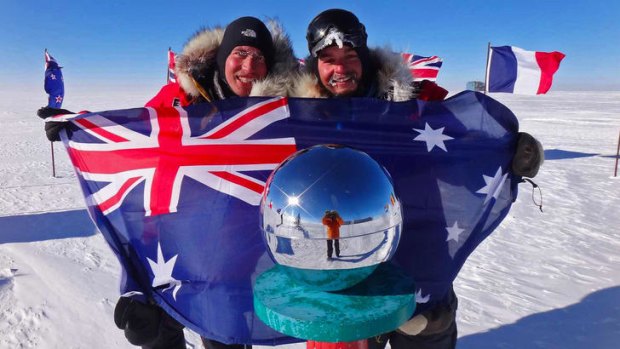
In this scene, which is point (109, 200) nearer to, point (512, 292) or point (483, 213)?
point (483, 213)

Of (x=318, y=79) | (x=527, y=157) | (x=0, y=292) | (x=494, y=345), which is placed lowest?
(x=494, y=345)

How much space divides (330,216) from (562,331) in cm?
300

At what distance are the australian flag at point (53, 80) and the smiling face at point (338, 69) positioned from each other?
898cm

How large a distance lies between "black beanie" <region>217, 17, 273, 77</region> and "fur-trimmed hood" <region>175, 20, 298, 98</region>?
0.15ft

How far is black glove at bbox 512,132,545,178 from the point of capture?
1.81 m

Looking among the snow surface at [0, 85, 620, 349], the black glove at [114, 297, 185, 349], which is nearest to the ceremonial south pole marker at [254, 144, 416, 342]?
the black glove at [114, 297, 185, 349]

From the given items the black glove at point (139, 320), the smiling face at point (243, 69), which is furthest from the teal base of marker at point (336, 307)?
the smiling face at point (243, 69)

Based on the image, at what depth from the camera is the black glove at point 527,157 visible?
181 cm

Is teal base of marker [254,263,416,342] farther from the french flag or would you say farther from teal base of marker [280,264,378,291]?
the french flag

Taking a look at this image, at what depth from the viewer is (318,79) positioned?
6.42 feet

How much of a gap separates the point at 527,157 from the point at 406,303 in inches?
52.7

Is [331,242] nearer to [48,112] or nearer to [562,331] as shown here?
[48,112]

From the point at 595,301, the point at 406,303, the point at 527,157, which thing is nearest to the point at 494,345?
the point at 595,301

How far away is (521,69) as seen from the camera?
24.8 feet
